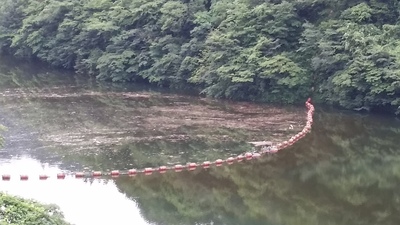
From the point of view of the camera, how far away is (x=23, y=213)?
784 centimetres

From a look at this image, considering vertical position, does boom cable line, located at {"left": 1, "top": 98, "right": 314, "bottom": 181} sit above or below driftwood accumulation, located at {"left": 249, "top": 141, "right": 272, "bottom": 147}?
below

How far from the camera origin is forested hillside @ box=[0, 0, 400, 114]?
24297 millimetres

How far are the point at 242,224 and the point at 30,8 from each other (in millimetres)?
33388

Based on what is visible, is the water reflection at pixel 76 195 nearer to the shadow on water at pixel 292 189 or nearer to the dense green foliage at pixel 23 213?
the shadow on water at pixel 292 189

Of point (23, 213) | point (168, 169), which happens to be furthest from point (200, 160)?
point (23, 213)

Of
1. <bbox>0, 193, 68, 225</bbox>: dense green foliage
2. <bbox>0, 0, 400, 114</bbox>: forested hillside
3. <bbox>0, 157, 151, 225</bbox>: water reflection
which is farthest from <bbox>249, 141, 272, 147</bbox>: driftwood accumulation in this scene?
<bbox>0, 193, 68, 225</bbox>: dense green foliage

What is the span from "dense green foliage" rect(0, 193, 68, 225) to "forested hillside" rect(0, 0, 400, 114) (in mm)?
17558

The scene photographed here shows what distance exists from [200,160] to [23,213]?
9.70 m

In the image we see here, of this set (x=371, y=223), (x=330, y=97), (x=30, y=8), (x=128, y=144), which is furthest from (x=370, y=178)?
(x=30, y=8)

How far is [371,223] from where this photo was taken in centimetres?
1245

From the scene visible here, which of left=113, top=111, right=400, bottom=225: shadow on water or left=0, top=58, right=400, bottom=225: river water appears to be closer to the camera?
left=113, top=111, right=400, bottom=225: shadow on water

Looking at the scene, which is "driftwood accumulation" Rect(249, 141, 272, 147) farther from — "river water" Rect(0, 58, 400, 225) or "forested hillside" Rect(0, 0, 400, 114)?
"forested hillside" Rect(0, 0, 400, 114)

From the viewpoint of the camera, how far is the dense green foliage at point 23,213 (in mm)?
7637

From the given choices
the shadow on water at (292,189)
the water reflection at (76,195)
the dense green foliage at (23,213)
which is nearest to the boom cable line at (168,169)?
the water reflection at (76,195)
